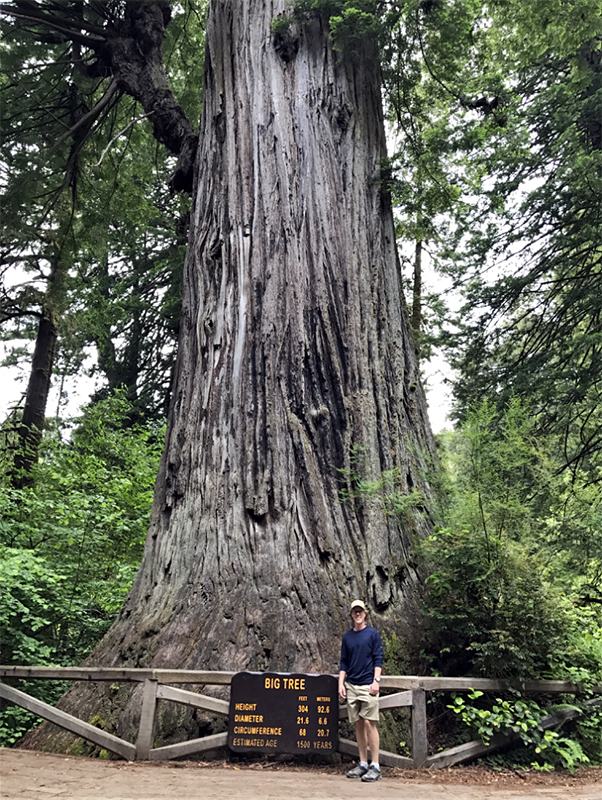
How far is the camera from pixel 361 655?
4117 millimetres

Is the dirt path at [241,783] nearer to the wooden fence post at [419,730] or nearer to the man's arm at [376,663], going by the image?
the wooden fence post at [419,730]

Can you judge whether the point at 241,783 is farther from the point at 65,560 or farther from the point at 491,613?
the point at 65,560

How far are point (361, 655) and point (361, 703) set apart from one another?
292mm

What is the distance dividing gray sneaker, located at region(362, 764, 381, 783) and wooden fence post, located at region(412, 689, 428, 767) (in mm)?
428

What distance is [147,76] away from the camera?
8383 mm

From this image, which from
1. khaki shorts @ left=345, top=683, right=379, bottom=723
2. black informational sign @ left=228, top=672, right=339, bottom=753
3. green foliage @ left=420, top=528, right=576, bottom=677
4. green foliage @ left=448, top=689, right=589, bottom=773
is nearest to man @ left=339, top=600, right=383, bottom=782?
khaki shorts @ left=345, top=683, right=379, bottom=723

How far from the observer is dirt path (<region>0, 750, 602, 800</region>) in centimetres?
317

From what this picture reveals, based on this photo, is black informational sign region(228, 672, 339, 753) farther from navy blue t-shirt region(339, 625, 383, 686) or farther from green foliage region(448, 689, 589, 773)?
green foliage region(448, 689, 589, 773)

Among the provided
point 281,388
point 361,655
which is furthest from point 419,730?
point 281,388

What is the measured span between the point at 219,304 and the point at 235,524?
2.32m

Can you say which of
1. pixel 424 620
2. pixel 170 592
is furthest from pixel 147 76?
pixel 424 620

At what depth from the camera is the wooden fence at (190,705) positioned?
3971 mm

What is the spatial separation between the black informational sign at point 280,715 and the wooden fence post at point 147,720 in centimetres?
52

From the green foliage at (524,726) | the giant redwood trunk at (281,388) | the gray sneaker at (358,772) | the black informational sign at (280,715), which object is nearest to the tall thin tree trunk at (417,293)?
the giant redwood trunk at (281,388)
